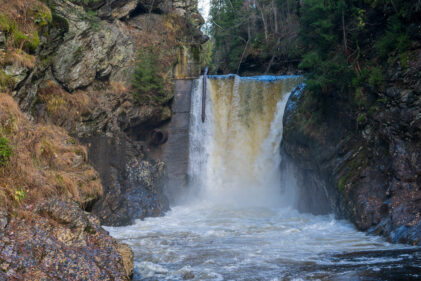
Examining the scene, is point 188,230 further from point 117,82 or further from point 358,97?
point 117,82

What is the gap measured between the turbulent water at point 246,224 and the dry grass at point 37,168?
1.85 meters

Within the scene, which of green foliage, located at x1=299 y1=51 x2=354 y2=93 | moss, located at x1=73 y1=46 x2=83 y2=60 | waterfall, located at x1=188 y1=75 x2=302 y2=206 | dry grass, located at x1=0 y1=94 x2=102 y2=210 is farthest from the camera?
waterfall, located at x1=188 y1=75 x2=302 y2=206

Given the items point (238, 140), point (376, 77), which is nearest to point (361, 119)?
point (376, 77)

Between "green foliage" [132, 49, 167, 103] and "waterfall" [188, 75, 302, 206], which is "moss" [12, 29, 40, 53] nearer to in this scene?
"green foliage" [132, 49, 167, 103]

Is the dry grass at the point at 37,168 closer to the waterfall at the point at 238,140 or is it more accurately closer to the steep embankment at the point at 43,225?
the steep embankment at the point at 43,225

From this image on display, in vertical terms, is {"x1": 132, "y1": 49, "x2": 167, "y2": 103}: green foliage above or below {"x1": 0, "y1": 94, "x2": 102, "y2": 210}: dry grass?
above

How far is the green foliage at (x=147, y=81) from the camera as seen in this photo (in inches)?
627

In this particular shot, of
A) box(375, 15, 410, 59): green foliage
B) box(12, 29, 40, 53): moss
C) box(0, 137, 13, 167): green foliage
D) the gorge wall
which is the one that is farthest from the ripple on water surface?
box(12, 29, 40, 53): moss

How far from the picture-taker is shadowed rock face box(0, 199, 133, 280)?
449 centimetres

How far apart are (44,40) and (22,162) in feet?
20.7

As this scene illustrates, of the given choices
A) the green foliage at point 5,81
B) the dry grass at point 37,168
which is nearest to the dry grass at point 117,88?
the dry grass at point 37,168

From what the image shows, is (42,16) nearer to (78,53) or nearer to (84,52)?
(78,53)

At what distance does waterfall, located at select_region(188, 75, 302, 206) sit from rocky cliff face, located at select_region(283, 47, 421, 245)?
3.10 metres

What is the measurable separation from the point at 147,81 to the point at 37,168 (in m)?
9.57
